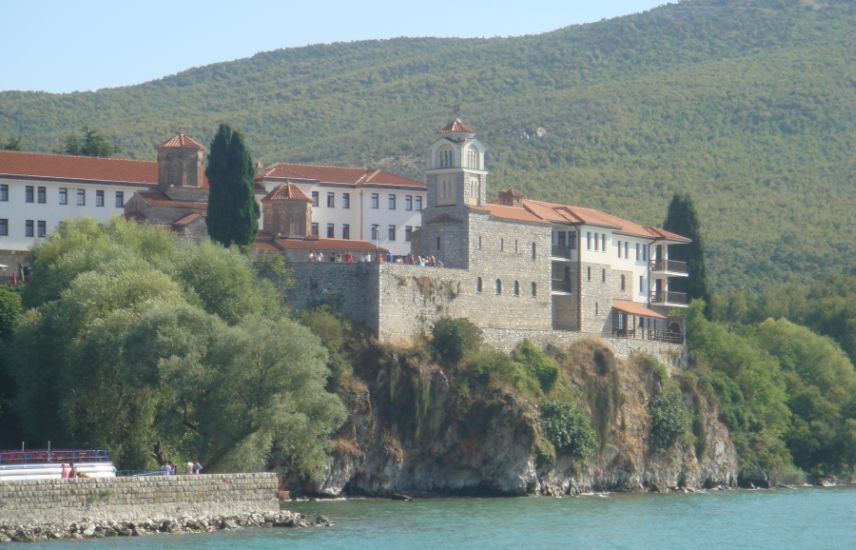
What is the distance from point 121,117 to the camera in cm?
18175

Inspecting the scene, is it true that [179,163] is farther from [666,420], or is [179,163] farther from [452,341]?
[666,420]

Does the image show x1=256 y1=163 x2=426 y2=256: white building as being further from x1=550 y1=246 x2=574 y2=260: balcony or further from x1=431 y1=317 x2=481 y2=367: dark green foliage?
x1=431 y1=317 x2=481 y2=367: dark green foliage

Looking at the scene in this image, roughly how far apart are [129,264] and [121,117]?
116 metres

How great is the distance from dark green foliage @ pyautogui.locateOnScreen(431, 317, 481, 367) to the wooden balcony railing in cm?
2008

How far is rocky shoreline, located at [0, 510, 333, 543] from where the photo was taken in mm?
52406

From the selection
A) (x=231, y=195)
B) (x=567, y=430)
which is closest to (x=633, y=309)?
(x=567, y=430)

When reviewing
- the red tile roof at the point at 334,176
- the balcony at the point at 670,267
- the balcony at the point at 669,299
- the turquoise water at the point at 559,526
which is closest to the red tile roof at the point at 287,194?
the red tile roof at the point at 334,176

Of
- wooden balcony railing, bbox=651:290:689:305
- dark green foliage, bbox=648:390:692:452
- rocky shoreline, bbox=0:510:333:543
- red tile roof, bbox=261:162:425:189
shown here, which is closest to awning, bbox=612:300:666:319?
wooden balcony railing, bbox=651:290:689:305

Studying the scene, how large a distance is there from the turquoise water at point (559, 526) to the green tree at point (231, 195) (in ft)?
45.7

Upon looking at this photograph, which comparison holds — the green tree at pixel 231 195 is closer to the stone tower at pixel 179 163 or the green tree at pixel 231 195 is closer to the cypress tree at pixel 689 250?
the stone tower at pixel 179 163

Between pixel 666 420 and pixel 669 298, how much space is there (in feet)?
46.1

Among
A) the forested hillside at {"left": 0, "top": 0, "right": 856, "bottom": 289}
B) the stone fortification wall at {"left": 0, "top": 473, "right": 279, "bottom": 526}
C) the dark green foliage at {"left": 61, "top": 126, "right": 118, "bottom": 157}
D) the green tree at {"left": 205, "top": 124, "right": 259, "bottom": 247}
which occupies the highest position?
the forested hillside at {"left": 0, "top": 0, "right": 856, "bottom": 289}

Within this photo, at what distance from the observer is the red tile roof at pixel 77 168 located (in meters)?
86.9

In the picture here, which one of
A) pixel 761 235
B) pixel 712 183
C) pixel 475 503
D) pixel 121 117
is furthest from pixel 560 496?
pixel 121 117
